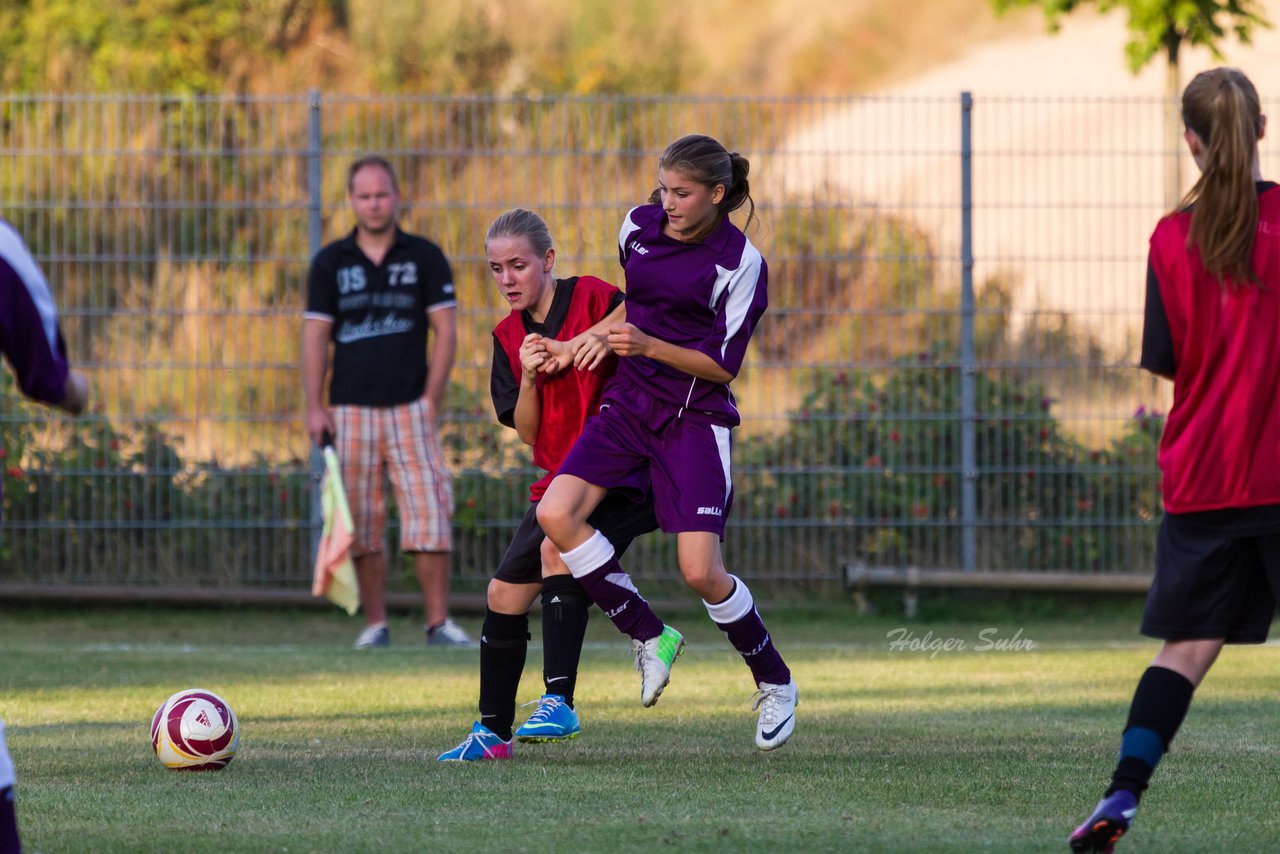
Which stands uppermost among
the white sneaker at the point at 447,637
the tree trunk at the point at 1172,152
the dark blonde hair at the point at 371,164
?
the tree trunk at the point at 1172,152

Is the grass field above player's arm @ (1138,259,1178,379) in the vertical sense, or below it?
below

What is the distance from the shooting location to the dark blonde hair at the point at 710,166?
5.59m

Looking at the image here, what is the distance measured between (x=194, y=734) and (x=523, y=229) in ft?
6.02

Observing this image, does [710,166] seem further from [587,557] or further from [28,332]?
[28,332]

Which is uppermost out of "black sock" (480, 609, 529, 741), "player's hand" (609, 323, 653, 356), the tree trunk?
the tree trunk

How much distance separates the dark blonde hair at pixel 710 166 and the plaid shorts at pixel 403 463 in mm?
4037

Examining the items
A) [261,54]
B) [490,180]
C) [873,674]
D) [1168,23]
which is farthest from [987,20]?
[873,674]

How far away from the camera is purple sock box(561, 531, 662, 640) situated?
5.61 metres

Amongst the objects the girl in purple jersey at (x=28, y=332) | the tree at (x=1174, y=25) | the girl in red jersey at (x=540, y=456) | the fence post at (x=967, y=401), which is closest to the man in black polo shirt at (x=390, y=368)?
the fence post at (x=967, y=401)

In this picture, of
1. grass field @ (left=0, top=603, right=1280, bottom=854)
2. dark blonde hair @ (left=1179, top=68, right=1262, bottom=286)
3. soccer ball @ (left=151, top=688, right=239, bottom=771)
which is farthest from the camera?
soccer ball @ (left=151, top=688, right=239, bottom=771)

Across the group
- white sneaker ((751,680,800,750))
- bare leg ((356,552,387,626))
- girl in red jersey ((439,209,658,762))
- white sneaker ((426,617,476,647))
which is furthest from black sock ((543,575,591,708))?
bare leg ((356,552,387,626))

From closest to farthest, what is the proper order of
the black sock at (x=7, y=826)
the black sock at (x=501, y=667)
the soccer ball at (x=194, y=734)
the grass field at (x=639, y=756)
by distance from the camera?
the black sock at (x=7, y=826), the grass field at (x=639, y=756), the soccer ball at (x=194, y=734), the black sock at (x=501, y=667)

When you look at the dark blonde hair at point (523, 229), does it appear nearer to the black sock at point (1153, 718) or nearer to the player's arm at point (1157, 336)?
the player's arm at point (1157, 336)

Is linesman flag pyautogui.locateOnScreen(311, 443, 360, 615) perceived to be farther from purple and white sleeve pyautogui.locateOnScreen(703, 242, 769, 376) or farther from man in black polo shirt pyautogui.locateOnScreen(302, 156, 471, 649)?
purple and white sleeve pyautogui.locateOnScreen(703, 242, 769, 376)
